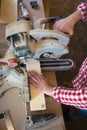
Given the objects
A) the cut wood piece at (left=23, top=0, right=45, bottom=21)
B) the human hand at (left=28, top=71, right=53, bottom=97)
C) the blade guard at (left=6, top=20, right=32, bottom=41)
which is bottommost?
the human hand at (left=28, top=71, right=53, bottom=97)

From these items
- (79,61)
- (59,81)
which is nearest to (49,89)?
(59,81)

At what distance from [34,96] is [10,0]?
2.56 feet

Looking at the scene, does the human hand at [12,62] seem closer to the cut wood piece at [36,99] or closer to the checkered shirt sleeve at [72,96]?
the cut wood piece at [36,99]

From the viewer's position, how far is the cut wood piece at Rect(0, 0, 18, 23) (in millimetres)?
1523

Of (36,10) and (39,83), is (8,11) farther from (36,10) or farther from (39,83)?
(39,83)

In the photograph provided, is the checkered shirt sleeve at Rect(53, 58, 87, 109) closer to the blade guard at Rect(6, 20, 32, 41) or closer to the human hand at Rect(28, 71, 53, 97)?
the human hand at Rect(28, 71, 53, 97)

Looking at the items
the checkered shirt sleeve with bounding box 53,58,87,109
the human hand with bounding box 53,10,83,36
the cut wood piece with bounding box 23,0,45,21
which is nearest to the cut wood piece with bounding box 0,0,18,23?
the cut wood piece with bounding box 23,0,45,21

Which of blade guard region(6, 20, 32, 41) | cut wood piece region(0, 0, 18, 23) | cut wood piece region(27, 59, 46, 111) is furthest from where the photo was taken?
cut wood piece region(0, 0, 18, 23)

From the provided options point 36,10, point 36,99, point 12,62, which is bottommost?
point 36,99

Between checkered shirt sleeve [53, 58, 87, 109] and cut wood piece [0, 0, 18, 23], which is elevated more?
cut wood piece [0, 0, 18, 23]

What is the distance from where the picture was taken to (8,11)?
1.57 meters

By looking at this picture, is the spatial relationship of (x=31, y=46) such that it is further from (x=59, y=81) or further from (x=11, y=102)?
(x=59, y=81)

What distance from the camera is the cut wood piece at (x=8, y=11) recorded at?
60.0 inches

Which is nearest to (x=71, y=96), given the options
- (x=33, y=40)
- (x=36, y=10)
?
(x=33, y=40)
